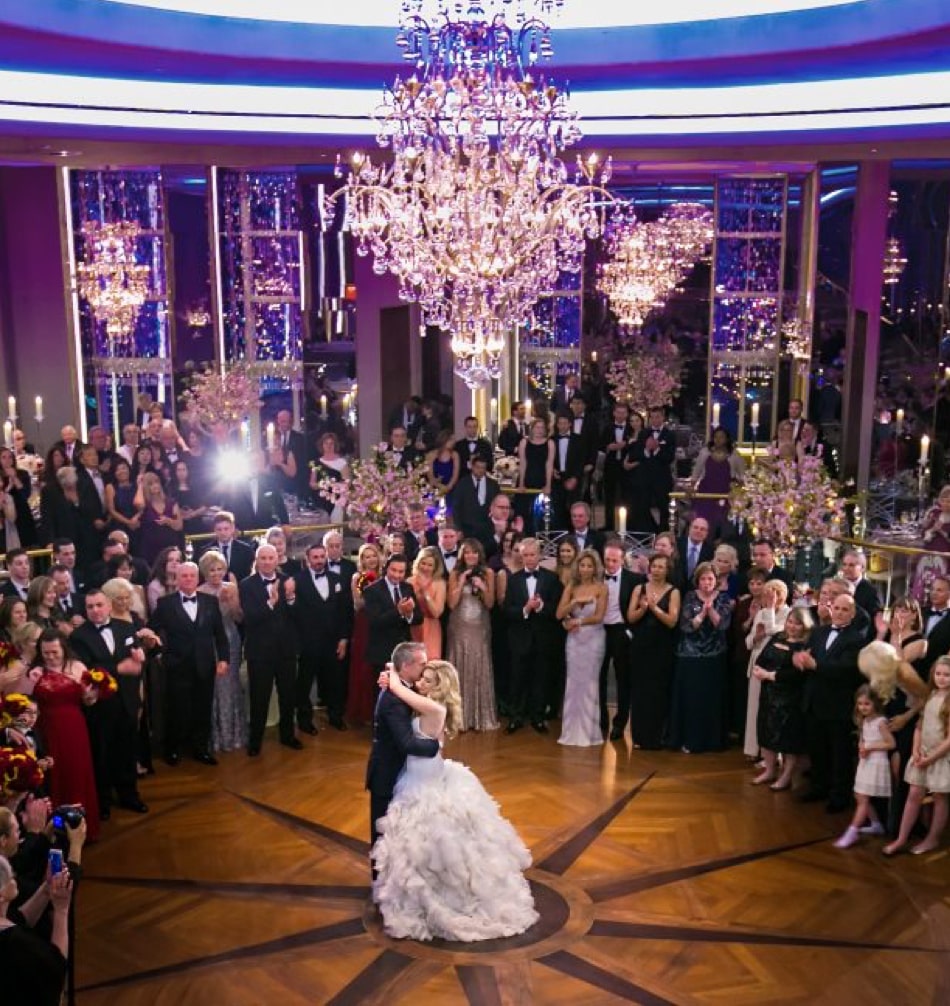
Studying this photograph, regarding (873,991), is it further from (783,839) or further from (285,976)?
(285,976)

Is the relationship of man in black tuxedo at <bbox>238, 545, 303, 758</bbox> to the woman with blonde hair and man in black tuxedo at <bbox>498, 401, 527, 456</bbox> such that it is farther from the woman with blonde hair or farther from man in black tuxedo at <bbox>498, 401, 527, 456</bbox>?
man in black tuxedo at <bbox>498, 401, 527, 456</bbox>

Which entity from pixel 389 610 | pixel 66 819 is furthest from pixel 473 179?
pixel 66 819

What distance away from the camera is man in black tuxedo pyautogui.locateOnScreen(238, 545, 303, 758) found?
8.61 m

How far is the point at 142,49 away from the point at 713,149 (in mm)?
7085

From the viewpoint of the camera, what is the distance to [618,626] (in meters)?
8.90

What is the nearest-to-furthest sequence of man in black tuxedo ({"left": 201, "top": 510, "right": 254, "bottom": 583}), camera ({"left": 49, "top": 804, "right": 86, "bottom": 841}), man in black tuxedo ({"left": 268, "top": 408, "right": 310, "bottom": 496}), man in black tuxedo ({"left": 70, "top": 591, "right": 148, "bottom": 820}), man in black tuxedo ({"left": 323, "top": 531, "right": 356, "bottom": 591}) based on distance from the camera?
1. camera ({"left": 49, "top": 804, "right": 86, "bottom": 841})
2. man in black tuxedo ({"left": 70, "top": 591, "right": 148, "bottom": 820})
3. man in black tuxedo ({"left": 323, "top": 531, "right": 356, "bottom": 591})
4. man in black tuxedo ({"left": 201, "top": 510, "right": 254, "bottom": 583})
5. man in black tuxedo ({"left": 268, "top": 408, "right": 310, "bottom": 496})

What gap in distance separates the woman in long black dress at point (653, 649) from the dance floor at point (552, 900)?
0.30 m

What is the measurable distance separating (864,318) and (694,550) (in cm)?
682

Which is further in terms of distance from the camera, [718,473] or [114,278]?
[114,278]

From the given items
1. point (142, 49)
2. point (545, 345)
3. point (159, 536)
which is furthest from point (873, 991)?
point (545, 345)

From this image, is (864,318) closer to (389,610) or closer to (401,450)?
(401,450)

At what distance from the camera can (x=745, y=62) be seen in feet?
30.6

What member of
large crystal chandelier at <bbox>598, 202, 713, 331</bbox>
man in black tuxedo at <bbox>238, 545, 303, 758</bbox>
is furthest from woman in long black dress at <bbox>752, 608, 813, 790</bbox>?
large crystal chandelier at <bbox>598, 202, 713, 331</bbox>

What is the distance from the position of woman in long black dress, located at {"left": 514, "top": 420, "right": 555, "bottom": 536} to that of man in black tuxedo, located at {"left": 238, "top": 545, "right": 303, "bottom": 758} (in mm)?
3711
